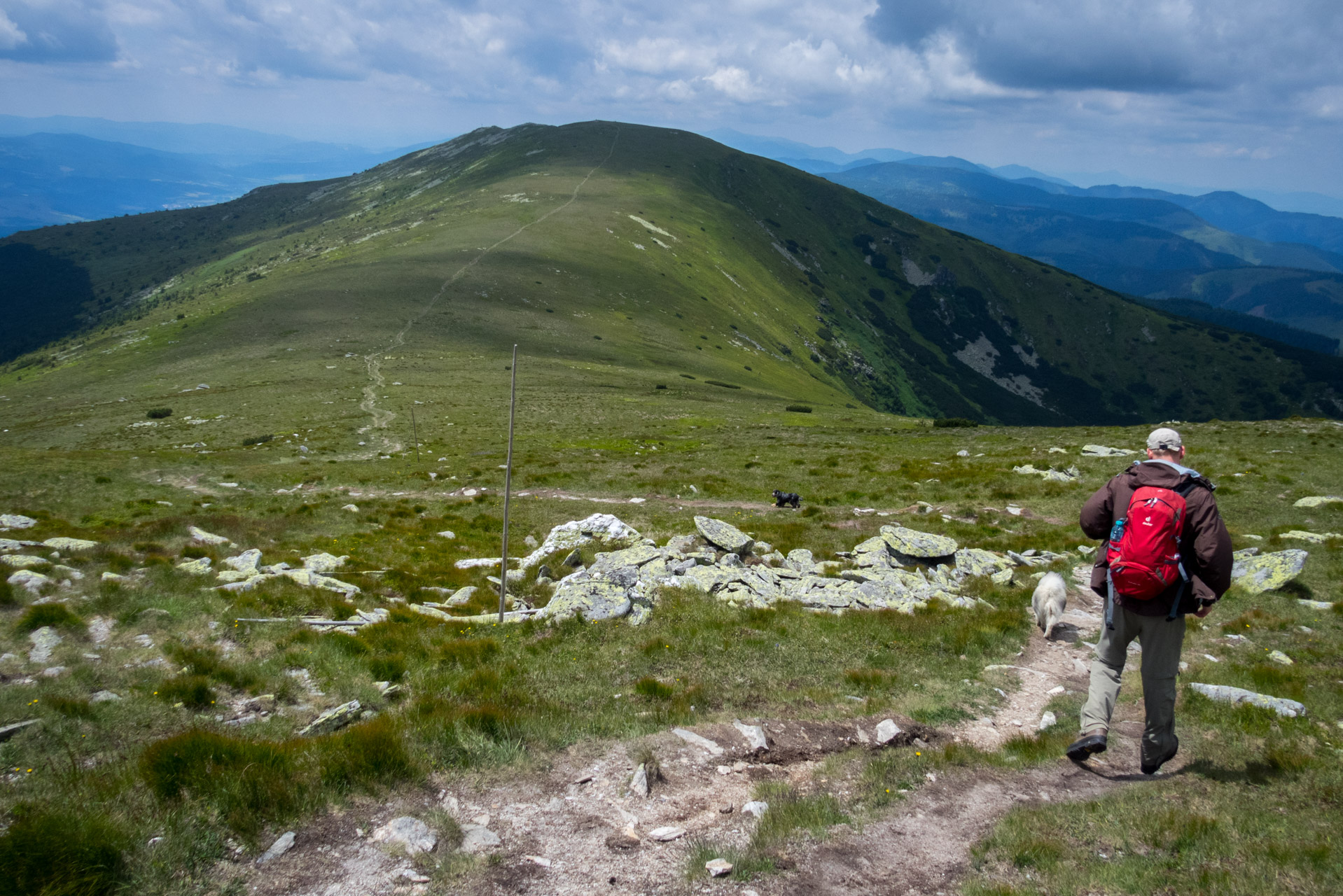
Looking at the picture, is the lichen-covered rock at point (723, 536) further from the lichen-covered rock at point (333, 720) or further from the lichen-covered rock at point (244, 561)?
the lichen-covered rock at point (244, 561)

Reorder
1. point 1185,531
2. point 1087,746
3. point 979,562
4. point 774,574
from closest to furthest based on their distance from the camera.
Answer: point 1185,531 < point 1087,746 < point 774,574 < point 979,562

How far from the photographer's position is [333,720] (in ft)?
28.1

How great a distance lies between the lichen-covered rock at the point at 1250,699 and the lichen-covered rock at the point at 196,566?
19.2 metres

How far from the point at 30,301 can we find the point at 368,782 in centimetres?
27591

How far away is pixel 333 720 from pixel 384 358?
72551 millimetres

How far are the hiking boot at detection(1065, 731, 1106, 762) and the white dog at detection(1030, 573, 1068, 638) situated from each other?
546 cm

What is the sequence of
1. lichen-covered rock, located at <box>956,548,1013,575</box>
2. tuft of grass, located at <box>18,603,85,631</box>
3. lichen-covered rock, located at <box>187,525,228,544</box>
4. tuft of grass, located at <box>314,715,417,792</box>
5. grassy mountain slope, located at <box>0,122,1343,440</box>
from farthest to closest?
grassy mountain slope, located at <box>0,122,1343,440</box>, lichen-covered rock, located at <box>187,525,228,544</box>, lichen-covered rock, located at <box>956,548,1013,575</box>, tuft of grass, located at <box>18,603,85,631</box>, tuft of grass, located at <box>314,715,417,792</box>

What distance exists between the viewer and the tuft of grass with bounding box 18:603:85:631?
10.5 meters

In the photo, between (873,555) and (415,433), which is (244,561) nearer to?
(873,555)

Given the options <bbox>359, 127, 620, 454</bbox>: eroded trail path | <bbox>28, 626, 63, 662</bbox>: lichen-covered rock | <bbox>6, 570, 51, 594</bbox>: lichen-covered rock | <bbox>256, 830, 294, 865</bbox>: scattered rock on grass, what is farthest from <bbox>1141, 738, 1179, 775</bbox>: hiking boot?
<bbox>359, 127, 620, 454</bbox>: eroded trail path

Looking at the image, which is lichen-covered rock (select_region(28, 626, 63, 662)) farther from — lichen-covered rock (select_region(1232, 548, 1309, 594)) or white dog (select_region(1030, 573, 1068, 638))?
lichen-covered rock (select_region(1232, 548, 1309, 594))

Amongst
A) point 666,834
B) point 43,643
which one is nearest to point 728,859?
point 666,834

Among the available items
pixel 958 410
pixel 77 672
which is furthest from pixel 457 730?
pixel 958 410

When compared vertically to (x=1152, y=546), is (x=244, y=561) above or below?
below
